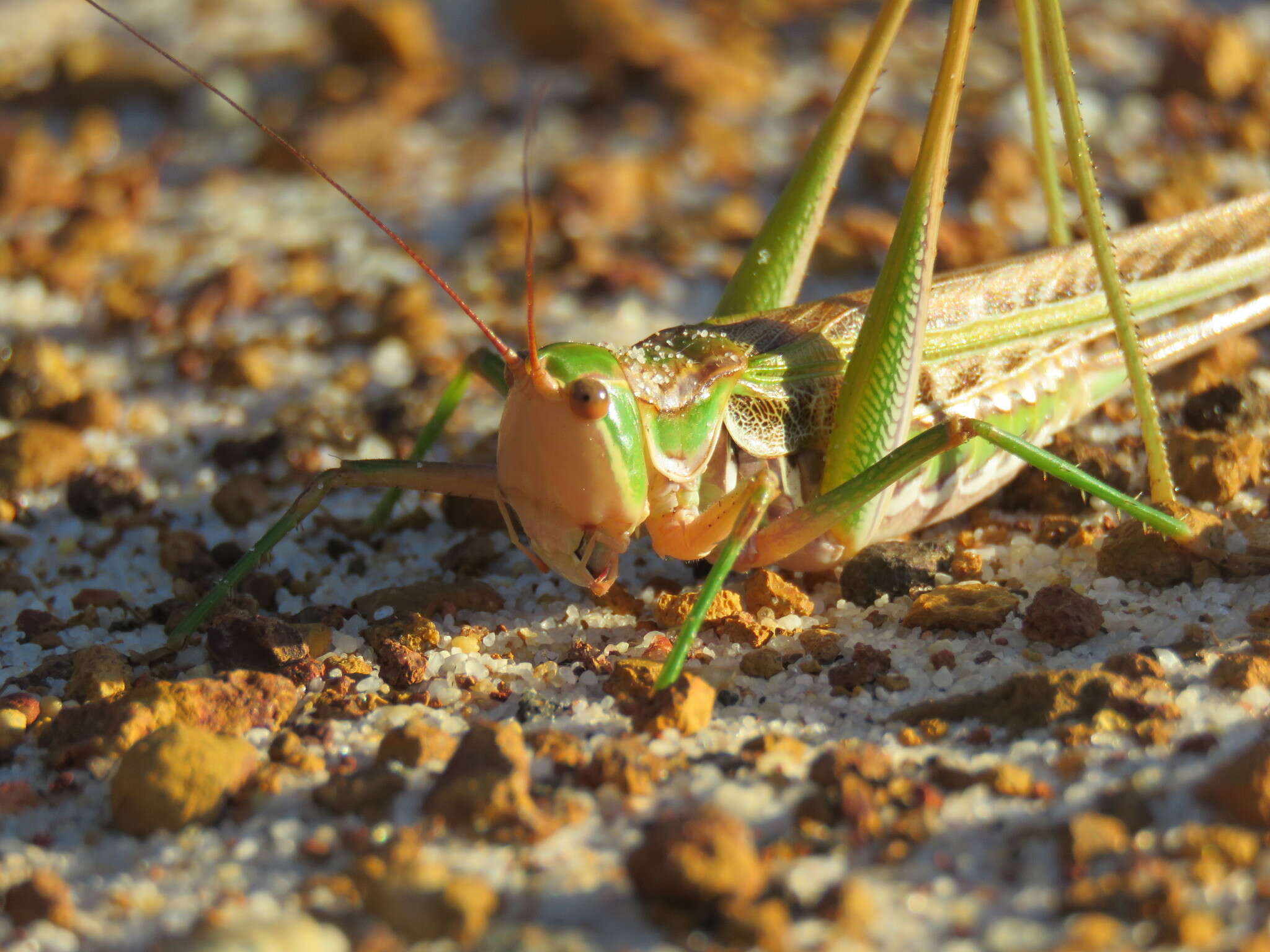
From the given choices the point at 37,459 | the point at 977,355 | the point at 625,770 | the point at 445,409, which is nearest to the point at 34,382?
the point at 37,459

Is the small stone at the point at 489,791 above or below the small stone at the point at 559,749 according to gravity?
below

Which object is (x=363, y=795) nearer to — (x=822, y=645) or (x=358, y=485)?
(x=358, y=485)

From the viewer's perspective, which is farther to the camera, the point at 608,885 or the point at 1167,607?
the point at 1167,607

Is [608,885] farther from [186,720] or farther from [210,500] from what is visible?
[210,500]

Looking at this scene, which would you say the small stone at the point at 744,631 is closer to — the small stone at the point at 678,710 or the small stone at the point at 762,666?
the small stone at the point at 762,666

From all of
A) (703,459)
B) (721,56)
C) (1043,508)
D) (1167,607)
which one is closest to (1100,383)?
(1043,508)

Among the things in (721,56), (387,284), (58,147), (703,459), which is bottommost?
(703,459)

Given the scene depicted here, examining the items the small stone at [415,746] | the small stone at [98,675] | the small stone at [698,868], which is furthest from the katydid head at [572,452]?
the small stone at [98,675]
